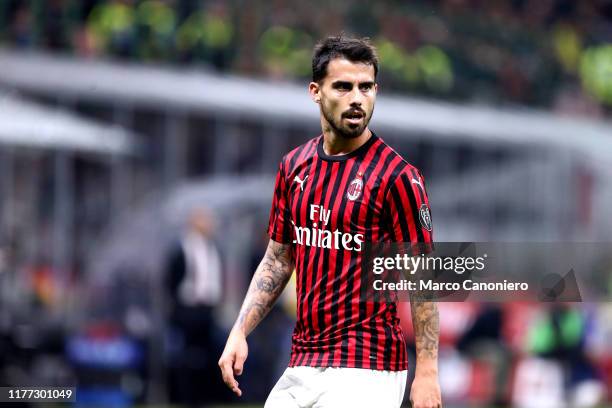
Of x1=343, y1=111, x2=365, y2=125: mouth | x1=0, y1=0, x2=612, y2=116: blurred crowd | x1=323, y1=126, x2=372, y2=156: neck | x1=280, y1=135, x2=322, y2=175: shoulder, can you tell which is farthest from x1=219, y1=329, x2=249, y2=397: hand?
x1=0, y1=0, x2=612, y2=116: blurred crowd

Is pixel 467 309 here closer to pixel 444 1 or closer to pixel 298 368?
pixel 444 1

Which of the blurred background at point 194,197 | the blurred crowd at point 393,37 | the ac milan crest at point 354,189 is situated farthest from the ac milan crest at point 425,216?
the blurred crowd at point 393,37

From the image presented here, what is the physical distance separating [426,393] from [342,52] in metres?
1.25

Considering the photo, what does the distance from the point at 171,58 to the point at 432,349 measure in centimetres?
1047

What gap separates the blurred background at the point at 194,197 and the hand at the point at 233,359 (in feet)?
20.2

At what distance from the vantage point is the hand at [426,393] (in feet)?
15.4

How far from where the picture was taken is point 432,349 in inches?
190

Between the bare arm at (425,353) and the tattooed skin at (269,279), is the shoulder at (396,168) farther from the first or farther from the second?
the tattooed skin at (269,279)

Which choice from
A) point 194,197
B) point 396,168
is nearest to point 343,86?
point 396,168

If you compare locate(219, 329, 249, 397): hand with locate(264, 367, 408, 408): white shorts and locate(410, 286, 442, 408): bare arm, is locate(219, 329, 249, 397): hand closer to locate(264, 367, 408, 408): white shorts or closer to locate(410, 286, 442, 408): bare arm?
locate(264, 367, 408, 408): white shorts

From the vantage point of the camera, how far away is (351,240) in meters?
4.95

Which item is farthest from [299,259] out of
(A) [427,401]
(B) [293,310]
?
(B) [293,310]

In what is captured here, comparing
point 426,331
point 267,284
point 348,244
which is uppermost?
point 348,244

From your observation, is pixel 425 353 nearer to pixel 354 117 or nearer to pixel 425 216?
pixel 425 216
